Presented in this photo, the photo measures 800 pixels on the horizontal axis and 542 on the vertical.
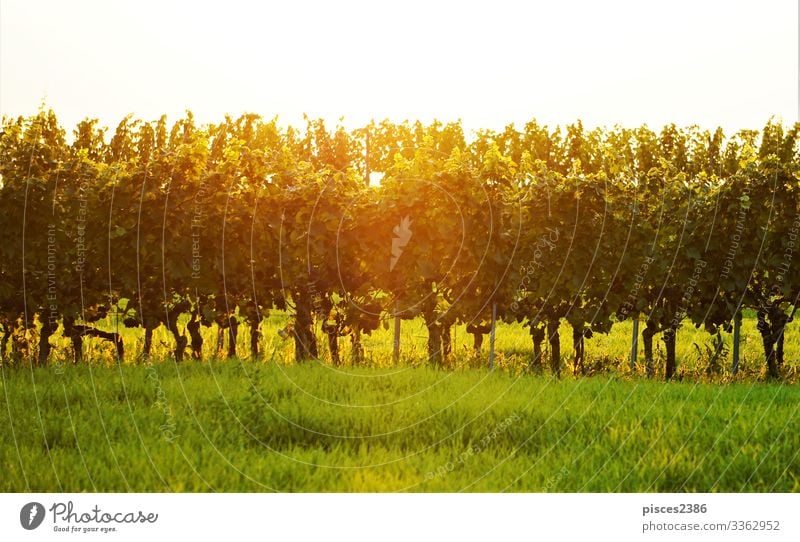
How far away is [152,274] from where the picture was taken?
14367 millimetres

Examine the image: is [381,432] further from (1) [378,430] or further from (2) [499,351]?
(2) [499,351]

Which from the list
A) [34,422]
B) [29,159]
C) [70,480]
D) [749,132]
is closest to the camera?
[70,480]

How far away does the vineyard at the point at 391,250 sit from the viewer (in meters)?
13.9

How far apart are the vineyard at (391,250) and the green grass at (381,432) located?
2.62 metres

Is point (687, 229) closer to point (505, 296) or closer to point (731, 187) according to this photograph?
point (731, 187)

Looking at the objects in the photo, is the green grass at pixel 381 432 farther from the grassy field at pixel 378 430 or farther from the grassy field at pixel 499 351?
the grassy field at pixel 499 351

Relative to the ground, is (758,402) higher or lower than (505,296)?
lower

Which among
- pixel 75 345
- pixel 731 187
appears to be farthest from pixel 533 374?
pixel 75 345

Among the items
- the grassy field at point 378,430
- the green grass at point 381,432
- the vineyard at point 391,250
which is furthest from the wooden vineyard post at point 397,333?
the green grass at point 381,432

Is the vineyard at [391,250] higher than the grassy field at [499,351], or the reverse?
the vineyard at [391,250]

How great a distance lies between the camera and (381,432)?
9031 mm

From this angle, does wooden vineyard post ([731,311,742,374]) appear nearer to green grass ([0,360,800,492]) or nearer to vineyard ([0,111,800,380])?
vineyard ([0,111,800,380])

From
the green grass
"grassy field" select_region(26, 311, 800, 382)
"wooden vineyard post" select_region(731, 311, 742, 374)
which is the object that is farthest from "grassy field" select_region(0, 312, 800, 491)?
"wooden vineyard post" select_region(731, 311, 742, 374)
